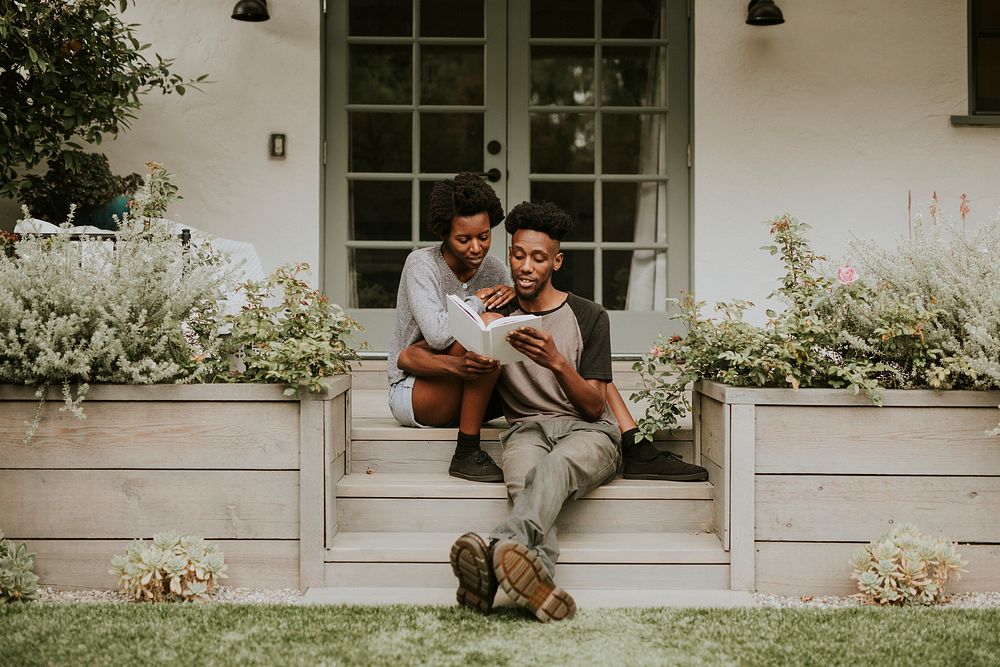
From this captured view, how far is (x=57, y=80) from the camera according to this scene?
3971 millimetres

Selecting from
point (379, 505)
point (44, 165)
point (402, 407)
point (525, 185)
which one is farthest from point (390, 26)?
point (379, 505)

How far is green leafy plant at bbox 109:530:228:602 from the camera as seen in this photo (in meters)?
2.62

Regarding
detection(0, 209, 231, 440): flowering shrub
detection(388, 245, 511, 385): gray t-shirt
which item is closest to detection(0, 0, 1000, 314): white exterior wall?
detection(388, 245, 511, 385): gray t-shirt

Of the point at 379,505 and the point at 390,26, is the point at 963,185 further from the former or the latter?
the point at 379,505

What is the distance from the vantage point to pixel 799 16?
4832 mm

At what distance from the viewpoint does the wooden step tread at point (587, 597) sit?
264 centimetres

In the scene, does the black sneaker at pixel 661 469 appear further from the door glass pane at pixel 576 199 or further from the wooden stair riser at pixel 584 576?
the door glass pane at pixel 576 199

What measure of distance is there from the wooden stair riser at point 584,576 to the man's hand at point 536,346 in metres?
0.60

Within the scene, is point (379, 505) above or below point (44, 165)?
below

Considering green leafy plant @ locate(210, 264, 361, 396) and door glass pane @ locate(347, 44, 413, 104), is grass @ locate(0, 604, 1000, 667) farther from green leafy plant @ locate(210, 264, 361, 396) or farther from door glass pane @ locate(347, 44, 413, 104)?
door glass pane @ locate(347, 44, 413, 104)

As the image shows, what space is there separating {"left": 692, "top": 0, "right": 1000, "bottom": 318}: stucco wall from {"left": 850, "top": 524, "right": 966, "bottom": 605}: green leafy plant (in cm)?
233

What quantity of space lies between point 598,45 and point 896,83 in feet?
5.01

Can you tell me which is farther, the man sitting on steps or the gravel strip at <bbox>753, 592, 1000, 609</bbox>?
the gravel strip at <bbox>753, 592, 1000, 609</bbox>

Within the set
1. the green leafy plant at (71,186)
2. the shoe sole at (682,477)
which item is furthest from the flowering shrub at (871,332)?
the green leafy plant at (71,186)
